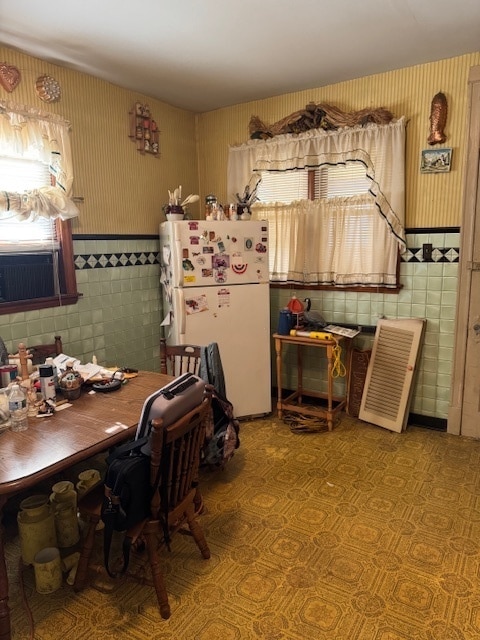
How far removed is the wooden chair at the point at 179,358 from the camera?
2838mm

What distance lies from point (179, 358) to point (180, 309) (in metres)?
0.59

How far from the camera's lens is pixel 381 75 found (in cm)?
338

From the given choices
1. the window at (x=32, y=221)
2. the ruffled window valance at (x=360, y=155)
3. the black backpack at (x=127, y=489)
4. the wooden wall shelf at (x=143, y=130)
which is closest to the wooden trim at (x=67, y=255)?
the window at (x=32, y=221)

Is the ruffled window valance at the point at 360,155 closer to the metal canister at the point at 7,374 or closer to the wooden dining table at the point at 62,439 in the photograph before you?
the wooden dining table at the point at 62,439

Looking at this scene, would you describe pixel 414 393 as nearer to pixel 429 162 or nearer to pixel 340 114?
pixel 429 162

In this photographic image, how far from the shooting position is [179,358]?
2.97 metres

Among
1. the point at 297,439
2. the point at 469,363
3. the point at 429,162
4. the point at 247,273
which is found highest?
the point at 429,162

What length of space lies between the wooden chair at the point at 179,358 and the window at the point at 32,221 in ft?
2.99

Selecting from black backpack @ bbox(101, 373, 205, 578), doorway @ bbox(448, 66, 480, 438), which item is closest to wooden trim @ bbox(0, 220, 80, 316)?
black backpack @ bbox(101, 373, 205, 578)

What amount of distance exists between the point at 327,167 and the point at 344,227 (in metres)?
0.53

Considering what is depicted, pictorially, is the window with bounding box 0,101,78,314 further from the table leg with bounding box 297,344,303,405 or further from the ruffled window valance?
the table leg with bounding box 297,344,303,405

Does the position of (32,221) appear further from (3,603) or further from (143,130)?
(3,603)

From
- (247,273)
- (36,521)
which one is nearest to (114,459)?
(36,521)

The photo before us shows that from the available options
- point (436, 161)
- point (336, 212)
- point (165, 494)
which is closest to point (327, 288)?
point (336, 212)
